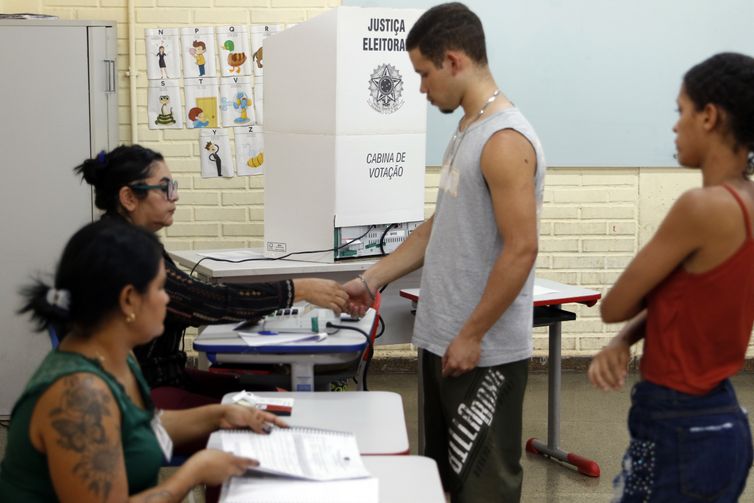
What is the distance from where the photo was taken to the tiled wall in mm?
4441

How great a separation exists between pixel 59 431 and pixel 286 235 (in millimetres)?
1947

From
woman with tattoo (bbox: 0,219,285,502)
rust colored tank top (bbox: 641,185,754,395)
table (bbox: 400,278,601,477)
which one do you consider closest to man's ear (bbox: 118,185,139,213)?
woman with tattoo (bbox: 0,219,285,502)

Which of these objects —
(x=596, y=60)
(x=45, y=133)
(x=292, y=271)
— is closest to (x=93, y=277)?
(x=292, y=271)

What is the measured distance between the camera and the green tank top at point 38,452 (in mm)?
1548

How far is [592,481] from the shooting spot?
351cm

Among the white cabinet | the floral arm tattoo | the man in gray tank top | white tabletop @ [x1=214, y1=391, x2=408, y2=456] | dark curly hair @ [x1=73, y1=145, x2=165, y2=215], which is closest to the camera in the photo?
the floral arm tattoo

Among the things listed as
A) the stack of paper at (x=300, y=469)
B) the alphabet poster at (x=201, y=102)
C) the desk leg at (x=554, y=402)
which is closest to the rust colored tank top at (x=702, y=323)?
the stack of paper at (x=300, y=469)

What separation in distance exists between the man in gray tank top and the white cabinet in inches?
83.3

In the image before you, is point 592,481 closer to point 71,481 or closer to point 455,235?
point 455,235

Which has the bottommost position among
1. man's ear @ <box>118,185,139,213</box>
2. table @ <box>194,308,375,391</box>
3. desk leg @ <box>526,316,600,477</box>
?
desk leg @ <box>526,316,600,477</box>

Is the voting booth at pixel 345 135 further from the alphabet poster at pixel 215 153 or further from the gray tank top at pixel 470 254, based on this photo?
the alphabet poster at pixel 215 153

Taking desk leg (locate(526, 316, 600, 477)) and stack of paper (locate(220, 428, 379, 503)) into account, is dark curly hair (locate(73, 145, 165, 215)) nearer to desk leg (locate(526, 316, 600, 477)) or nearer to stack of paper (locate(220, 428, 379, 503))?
stack of paper (locate(220, 428, 379, 503))

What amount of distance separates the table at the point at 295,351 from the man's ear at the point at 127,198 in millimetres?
380

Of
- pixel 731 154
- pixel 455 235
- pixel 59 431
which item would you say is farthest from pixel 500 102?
pixel 59 431
